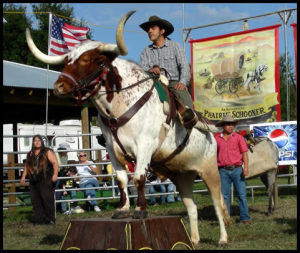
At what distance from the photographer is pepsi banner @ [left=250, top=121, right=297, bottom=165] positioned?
14547mm

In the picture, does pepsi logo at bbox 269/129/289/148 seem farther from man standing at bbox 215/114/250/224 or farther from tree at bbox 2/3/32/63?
tree at bbox 2/3/32/63

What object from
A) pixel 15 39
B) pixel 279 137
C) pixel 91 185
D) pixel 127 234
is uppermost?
pixel 15 39

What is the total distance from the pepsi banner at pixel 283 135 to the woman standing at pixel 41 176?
5950 mm

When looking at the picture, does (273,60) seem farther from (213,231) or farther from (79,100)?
(79,100)

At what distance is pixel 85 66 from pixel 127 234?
1.95 metres

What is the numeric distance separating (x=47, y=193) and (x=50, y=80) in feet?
20.9

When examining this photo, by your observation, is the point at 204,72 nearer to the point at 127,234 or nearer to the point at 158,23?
the point at 158,23

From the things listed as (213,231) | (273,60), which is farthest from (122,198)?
(273,60)

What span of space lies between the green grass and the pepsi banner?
1386 mm

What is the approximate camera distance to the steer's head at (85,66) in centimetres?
591

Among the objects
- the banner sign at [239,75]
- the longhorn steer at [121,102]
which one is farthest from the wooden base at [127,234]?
the banner sign at [239,75]

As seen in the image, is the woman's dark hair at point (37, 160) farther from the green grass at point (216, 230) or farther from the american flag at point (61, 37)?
the american flag at point (61, 37)

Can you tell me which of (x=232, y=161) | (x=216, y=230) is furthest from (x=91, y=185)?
(x=216, y=230)

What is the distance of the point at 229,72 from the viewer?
1606 centimetres
